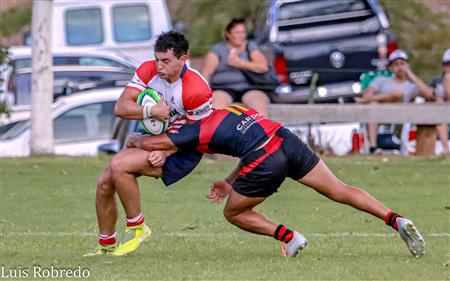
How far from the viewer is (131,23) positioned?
23125 mm

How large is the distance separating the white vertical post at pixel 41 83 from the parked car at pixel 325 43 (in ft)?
13.8

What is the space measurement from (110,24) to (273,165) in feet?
48.6

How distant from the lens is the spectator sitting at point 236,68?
14859 millimetres

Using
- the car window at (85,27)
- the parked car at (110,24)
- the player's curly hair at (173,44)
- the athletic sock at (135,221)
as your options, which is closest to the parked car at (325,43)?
the parked car at (110,24)

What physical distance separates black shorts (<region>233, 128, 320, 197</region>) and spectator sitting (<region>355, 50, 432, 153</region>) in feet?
25.2

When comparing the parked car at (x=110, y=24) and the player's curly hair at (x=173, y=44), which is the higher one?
the player's curly hair at (x=173, y=44)

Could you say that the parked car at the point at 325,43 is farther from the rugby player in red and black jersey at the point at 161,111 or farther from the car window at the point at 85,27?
the rugby player in red and black jersey at the point at 161,111

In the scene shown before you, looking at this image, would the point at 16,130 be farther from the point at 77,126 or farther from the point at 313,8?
the point at 313,8

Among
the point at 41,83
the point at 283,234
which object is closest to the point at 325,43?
the point at 41,83

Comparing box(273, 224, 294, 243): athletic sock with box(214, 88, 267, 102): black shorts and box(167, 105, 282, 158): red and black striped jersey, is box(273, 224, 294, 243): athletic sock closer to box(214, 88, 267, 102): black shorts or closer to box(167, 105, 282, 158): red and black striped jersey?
box(167, 105, 282, 158): red and black striped jersey

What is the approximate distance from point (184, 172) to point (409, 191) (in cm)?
462

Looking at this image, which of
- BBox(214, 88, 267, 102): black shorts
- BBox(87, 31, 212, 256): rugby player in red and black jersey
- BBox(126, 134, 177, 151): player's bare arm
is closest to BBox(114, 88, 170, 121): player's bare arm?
BBox(87, 31, 212, 256): rugby player in red and black jersey

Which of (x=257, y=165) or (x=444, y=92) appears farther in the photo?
(x=444, y=92)

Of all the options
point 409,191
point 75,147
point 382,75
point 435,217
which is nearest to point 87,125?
point 75,147
